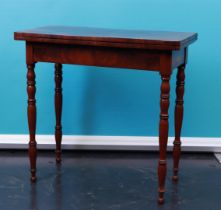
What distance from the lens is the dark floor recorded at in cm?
187

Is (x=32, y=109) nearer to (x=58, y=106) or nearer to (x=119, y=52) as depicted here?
(x=58, y=106)

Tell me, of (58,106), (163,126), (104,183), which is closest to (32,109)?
(58,106)

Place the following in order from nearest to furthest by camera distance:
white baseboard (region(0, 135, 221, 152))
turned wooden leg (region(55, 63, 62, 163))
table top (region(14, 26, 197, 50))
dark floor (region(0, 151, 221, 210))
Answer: table top (region(14, 26, 197, 50)), dark floor (region(0, 151, 221, 210)), turned wooden leg (region(55, 63, 62, 163)), white baseboard (region(0, 135, 221, 152))

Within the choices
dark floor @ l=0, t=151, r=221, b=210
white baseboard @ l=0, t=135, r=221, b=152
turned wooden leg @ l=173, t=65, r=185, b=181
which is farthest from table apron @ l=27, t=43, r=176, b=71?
white baseboard @ l=0, t=135, r=221, b=152

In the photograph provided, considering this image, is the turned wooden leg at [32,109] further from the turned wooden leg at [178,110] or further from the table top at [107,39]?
the turned wooden leg at [178,110]

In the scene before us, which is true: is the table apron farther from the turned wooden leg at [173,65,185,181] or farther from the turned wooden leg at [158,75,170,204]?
the turned wooden leg at [173,65,185,181]

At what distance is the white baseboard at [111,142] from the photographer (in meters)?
2.49

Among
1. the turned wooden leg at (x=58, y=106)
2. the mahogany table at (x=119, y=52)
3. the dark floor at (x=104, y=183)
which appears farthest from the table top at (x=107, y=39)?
the dark floor at (x=104, y=183)

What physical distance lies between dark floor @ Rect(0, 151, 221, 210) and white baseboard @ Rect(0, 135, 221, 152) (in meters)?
0.04

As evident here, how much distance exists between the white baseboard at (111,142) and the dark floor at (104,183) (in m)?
0.04

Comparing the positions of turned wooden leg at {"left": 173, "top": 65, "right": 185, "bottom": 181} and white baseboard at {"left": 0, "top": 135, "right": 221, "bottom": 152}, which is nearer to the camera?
turned wooden leg at {"left": 173, "top": 65, "right": 185, "bottom": 181}

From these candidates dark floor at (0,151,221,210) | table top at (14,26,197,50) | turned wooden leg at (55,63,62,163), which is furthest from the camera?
turned wooden leg at (55,63,62,163)

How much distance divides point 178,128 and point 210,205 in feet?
1.26

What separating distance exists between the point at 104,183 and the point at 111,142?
432 mm
